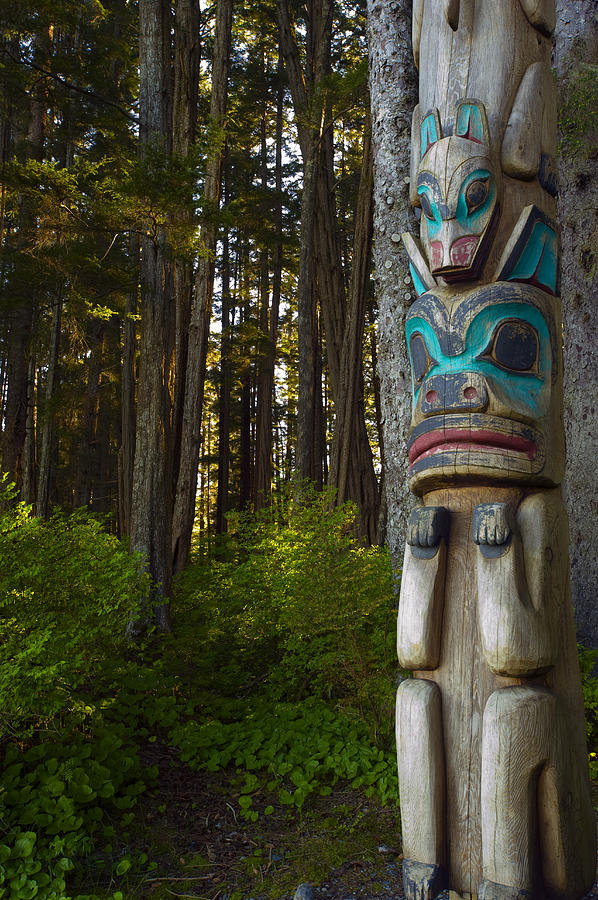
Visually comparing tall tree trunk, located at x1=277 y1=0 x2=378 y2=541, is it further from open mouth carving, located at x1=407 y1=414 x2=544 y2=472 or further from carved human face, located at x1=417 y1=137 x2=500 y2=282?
open mouth carving, located at x1=407 y1=414 x2=544 y2=472

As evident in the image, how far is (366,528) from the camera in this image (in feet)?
43.3

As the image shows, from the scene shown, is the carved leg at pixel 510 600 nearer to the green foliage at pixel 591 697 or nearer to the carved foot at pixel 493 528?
the carved foot at pixel 493 528

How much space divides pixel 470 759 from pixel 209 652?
15.6ft

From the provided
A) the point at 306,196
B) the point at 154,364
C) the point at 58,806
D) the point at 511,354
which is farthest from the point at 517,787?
the point at 306,196

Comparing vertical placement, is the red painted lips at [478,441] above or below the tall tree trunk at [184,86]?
below

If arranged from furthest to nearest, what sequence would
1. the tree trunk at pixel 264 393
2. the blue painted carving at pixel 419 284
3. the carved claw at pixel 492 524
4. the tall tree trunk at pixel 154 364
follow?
the tree trunk at pixel 264 393
the tall tree trunk at pixel 154 364
the blue painted carving at pixel 419 284
the carved claw at pixel 492 524

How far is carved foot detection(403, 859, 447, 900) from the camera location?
244 centimetres

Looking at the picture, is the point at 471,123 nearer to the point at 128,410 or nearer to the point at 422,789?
the point at 422,789

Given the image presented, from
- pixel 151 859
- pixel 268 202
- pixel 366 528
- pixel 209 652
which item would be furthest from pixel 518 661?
pixel 268 202

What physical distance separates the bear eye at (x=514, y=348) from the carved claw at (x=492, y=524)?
57 cm

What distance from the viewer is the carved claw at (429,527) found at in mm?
2766

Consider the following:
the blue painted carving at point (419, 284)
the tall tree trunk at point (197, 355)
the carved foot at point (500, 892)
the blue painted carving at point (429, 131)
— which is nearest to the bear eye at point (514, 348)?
the blue painted carving at point (419, 284)

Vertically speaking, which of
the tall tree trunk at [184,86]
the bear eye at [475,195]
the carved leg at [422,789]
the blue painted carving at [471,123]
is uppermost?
the tall tree trunk at [184,86]

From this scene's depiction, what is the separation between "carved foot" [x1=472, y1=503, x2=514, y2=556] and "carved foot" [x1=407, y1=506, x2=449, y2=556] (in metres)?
0.16
